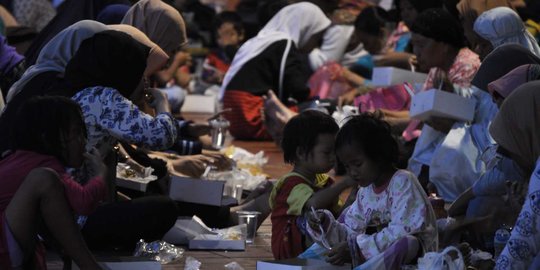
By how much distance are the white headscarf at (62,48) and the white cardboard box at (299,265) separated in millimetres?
1597

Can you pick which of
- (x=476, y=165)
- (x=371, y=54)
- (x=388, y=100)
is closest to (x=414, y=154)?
(x=476, y=165)

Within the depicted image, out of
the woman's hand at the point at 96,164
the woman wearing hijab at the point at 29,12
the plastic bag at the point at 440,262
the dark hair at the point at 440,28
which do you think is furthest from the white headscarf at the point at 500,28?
the woman wearing hijab at the point at 29,12

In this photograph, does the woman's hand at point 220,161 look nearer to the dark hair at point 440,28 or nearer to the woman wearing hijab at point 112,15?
the woman wearing hijab at point 112,15

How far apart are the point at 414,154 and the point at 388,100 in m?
1.18

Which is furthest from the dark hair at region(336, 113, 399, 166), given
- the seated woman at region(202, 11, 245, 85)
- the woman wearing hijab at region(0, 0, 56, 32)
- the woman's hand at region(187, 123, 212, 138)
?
the seated woman at region(202, 11, 245, 85)

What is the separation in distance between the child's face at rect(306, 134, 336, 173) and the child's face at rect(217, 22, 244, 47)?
8.70 metres

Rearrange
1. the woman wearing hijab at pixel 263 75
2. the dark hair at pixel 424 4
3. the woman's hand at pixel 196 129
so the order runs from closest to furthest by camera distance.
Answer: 1. the woman's hand at pixel 196 129
2. the dark hair at pixel 424 4
3. the woman wearing hijab at pixel 263 75

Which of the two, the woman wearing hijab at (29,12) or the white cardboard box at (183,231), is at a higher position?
the white cardboard box at (183,231)

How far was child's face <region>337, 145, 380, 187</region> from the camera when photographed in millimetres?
5191

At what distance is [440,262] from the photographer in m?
4.84

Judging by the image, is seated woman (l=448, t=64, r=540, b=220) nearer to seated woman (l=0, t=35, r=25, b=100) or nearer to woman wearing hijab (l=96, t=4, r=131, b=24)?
woman wearing hijab (l=96, t=4, r=131, b=24)

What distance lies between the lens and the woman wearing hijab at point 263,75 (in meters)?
11.0

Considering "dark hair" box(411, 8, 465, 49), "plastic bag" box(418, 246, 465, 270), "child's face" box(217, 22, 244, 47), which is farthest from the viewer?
"child's face" box(217, 22, 244, 47)

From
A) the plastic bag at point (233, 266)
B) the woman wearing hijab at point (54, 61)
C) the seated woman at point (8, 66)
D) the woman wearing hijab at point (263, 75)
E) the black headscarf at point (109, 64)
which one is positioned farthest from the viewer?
the woman wearing hijab at point (263, 75)
